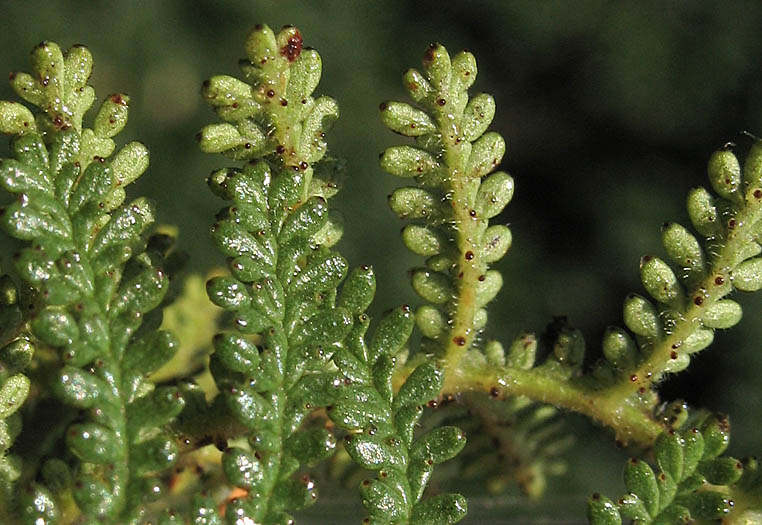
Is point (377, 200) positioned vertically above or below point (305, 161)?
above

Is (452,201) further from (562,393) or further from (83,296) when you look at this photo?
(83,296)

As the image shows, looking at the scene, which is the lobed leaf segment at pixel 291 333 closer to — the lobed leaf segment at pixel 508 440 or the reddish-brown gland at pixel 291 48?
the reddish-brown gland at pixel 291 48

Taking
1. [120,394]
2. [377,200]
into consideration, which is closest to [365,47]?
[377,200]

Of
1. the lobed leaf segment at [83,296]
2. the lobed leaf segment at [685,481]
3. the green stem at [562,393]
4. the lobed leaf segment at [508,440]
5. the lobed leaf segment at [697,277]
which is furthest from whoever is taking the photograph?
the lobed leaf segment at [508,440]

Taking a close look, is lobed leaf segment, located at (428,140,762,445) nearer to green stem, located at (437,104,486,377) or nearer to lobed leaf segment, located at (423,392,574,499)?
green stem, located at (437,104,486,377)

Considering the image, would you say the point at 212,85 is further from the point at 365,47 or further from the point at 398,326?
the point at 365,47

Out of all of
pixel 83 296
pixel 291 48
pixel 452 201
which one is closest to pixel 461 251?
pixel 452 201

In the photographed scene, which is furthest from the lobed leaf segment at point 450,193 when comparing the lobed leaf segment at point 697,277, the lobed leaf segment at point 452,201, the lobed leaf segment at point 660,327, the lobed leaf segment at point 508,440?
the lobed leaf segment at point 508,440

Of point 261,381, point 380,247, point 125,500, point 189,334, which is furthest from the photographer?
point 380,247
